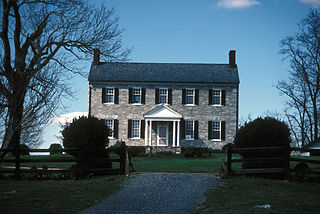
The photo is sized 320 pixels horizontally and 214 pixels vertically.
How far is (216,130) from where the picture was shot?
113ft

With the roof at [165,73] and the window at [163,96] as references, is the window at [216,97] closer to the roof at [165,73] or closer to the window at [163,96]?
the roof at [165,73]

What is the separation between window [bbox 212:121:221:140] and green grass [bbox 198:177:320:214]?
21144 mm

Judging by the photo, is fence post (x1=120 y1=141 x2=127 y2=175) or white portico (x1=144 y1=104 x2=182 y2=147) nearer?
fence post (x1=120 y1=141 x2=127 y2=175)

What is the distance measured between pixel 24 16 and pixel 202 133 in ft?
61.0

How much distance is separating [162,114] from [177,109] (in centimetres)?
168

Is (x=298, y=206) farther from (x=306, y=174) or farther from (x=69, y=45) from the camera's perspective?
(x=69, y=45)

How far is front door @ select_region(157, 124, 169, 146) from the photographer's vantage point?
114 ft

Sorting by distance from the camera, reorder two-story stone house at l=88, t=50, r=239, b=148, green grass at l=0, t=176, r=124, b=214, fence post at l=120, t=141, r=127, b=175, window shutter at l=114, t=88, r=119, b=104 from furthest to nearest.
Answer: window shutter at l=114, t=88, r=119, b=104 → two-story stone house at l=88, t=50, r=239, b=148 → fence post at l=120, t=141, r=127, b=175 → green grass at l=0, t=176, r=124, b=214

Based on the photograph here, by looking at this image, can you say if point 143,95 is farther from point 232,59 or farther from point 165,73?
point 232,59

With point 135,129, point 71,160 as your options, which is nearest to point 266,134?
point 71,160

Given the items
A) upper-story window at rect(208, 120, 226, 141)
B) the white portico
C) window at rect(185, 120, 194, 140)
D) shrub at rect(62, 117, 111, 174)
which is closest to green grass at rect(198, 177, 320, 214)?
shrub at rect(62, 117, 111, 174)

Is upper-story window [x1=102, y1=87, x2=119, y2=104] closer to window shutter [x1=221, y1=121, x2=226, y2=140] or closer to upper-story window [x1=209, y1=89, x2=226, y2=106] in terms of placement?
upper-story window [x1=209, y1=89, x2=226, y2=106]

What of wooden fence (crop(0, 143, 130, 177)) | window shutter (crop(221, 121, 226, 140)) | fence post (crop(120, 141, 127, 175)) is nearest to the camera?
wooden fence (crop(0, 143, 130, 177))

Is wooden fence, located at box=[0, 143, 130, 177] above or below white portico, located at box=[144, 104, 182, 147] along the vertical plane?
below
